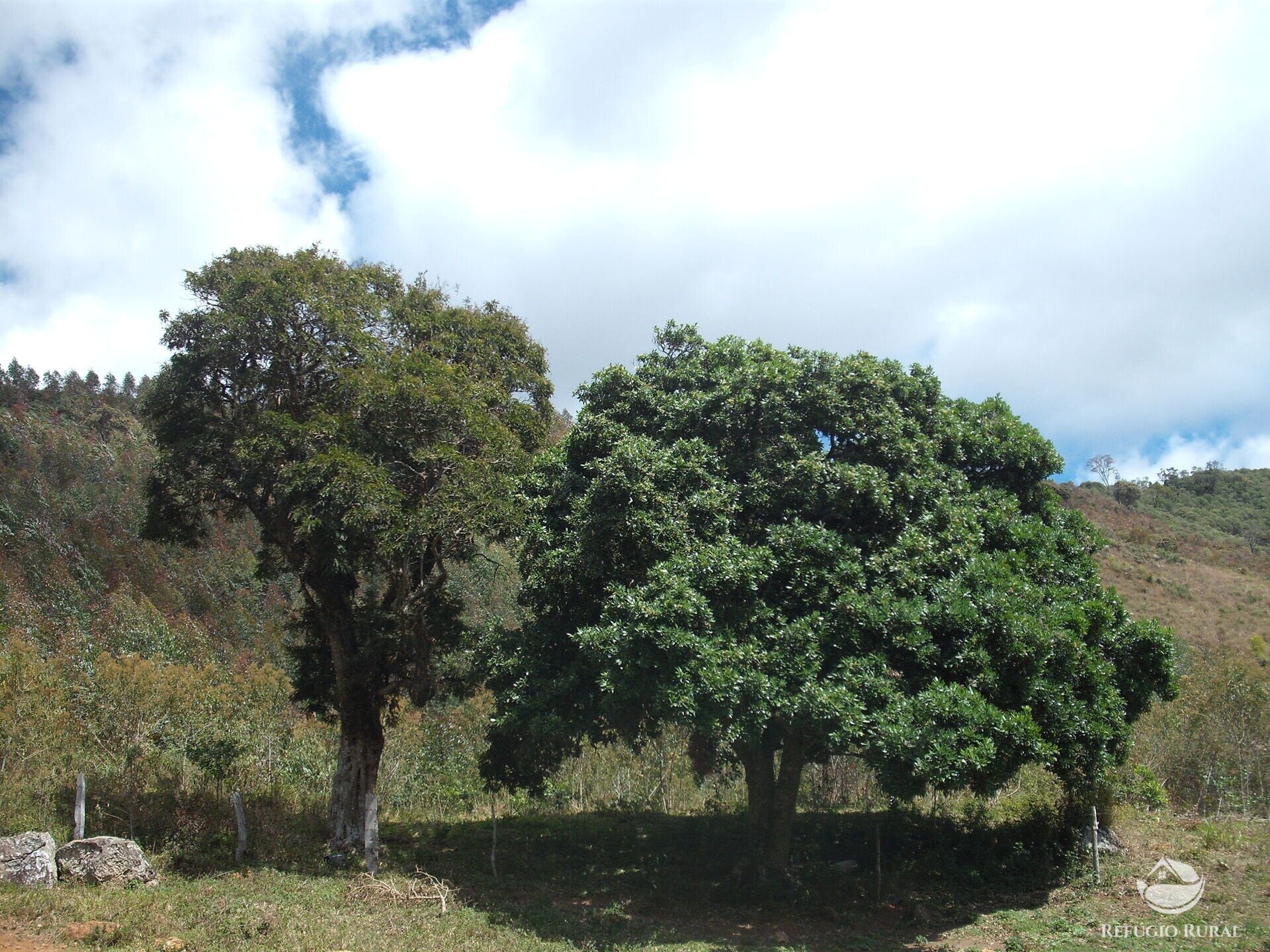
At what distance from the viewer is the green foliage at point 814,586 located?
9.65m

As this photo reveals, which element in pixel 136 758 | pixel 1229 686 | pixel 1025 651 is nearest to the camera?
pixel 1025 651

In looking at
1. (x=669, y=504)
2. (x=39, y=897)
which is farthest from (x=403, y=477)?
(x=39, y=897)

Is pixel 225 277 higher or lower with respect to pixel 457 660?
higher

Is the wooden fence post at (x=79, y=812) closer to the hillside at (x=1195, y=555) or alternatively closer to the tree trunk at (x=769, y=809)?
the tree trunk at (x=769, y=809)

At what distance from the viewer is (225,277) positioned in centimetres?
1314

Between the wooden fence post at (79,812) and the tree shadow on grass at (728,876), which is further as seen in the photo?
the wooden fence post at (79,812)

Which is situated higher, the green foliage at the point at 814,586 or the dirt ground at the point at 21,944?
the green foliage at the point at 814,586

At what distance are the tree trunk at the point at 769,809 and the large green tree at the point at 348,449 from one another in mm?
5270

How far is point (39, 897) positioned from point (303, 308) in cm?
833

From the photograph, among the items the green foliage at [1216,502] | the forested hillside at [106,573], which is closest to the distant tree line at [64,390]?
the forested hillside at [106,573]

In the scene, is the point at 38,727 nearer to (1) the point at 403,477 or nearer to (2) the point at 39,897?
(2) the point at 39,897

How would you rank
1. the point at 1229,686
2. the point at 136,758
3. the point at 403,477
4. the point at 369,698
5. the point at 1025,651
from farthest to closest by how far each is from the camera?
the point at 1229,686 → the point at 136,758 → the point at 369,698 → the point at 403,477 → the point at 1025,651

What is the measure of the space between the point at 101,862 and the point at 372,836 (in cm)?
348

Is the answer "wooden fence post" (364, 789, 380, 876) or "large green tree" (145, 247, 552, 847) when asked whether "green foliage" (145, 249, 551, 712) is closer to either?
"large green tree" (145, 247, 552, 847)
